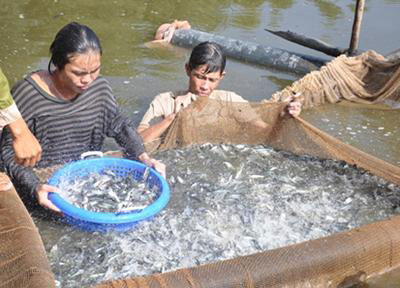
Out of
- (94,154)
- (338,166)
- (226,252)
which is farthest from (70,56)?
(338,166)

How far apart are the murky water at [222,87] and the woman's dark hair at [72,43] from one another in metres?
1.23

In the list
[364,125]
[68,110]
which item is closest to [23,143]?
[68,110]

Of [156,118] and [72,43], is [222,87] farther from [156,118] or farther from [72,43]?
[72,43]

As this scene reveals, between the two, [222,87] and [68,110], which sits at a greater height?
[68,110]

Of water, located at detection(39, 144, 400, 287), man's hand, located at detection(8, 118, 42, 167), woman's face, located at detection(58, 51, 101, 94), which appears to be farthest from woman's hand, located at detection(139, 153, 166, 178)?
man's hand, located at detection(8, 118, 42, 167)

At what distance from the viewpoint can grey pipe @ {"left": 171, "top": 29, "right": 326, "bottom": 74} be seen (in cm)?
850

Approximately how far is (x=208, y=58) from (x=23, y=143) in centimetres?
218

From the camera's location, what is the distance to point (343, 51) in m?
8.58

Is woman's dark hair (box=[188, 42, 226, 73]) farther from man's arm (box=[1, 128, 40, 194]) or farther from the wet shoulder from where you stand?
man's arm (box=[1, 128, 40, 194])

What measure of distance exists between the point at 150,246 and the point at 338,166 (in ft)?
6.97

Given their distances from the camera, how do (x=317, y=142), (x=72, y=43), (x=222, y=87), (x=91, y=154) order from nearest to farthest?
(x=72, y=43) → (x=91, y=154) → (x=317, y=142) → (x=222, y=87)

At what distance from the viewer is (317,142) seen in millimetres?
5262

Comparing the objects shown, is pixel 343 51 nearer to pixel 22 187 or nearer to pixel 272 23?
pixel 272 23

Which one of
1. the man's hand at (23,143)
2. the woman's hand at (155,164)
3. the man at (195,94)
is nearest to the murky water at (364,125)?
the man at (195,94)
